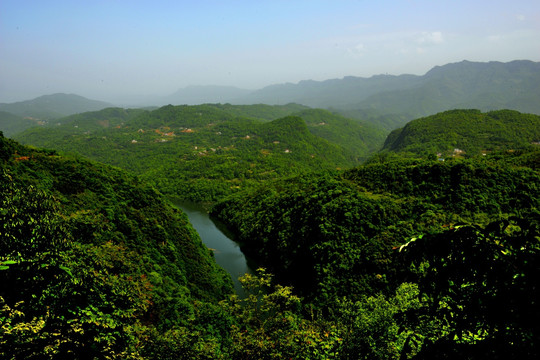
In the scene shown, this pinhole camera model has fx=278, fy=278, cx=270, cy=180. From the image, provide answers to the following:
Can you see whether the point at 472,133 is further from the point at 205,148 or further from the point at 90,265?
the point at 90,265

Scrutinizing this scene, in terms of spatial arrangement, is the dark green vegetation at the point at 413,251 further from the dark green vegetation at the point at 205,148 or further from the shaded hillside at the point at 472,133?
the shaded hillside at the point at 472,133

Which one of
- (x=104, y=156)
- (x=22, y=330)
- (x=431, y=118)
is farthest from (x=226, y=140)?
(x=22, y=330)

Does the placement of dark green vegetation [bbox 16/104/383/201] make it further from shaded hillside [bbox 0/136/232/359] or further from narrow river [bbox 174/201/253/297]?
shaded hillside [bbox 0/136/232/359]

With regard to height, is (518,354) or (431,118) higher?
(431,118)

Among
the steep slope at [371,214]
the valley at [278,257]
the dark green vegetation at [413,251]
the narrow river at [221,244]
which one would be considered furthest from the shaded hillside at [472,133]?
the narrow river at [221,244]

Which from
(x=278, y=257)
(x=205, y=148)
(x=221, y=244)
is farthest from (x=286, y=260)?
(x=205, y=148)

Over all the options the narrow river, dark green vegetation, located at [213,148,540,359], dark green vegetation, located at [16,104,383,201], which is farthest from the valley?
dark green vegetation, located at [16,104,383,201]

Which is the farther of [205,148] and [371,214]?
[205,148]

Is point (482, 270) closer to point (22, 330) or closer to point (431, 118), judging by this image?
point (22, 330)
